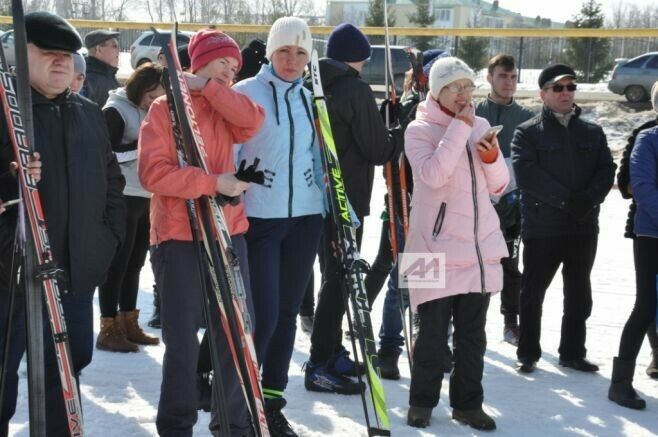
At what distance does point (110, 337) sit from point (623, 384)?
299 centimetres

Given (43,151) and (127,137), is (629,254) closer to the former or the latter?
(127,137)

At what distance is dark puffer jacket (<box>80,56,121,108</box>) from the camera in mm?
6531

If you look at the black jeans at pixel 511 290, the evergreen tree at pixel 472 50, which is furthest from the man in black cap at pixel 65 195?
the evergreen tree at pixel 472 50

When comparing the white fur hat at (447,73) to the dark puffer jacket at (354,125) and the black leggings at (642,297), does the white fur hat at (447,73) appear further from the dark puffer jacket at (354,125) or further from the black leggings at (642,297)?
the black leggings at (642,297)

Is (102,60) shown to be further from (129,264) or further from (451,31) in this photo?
(451,31)

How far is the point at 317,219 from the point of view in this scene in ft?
13.5

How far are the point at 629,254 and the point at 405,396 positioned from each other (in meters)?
4.74

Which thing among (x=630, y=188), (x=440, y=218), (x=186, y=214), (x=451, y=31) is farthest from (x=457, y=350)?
(x=451, y=31)

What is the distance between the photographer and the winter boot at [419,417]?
4277 millimetres

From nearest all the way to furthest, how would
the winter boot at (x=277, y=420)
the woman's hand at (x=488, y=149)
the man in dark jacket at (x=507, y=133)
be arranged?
1. the winter boot at (x=277, y=420)
2. the woman's hand at (x=488, y=149)
3. the man in dark jacket at (x=507, y=133)

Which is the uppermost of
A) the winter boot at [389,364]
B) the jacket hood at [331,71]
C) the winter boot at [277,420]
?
the jacket hood at [331,71]

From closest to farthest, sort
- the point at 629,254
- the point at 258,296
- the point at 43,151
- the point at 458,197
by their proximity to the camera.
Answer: the point at 43,151, the point at 258,296, the point at 458,197, the point at 629,254

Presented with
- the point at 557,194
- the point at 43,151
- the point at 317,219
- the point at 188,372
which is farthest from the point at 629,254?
the point at 43,151

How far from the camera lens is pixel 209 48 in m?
3.59
